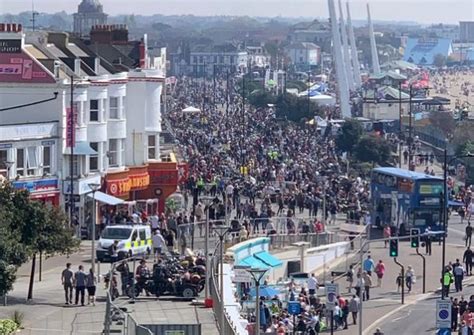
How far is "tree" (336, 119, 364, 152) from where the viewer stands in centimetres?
9162

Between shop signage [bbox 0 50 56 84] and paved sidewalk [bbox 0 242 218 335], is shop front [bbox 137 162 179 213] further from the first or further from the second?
paved sidewalk [bbox 0 242 218 335]

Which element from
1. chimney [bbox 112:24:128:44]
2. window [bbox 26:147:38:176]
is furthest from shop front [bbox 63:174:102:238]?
chimney [bbox 112:24:128:44]

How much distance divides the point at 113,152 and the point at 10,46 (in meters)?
5.46

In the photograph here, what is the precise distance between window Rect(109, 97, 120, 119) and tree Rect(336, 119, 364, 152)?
117 ft

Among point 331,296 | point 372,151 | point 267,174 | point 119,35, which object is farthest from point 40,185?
point 372,151

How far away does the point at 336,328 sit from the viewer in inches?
1526

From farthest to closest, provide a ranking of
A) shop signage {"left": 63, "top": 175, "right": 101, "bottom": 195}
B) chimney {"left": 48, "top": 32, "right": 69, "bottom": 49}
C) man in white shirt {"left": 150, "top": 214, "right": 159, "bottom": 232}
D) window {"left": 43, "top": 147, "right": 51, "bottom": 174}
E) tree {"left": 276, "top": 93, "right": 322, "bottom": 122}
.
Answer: tree {"left": 276, "top": 93, "right": 322, "bottom": 122} → chimney {"left": 48, "top": 32, "right": 69, "bottom": 49} → window {"left": 43, "top": 147, "right": 51, "bottom": 174} → shop signage {"left": 63, "top": 175, "right": 101, "bottom": 195} → man in white shirt {"left": 150, "top": 214, "right": 159, "bottom": 232}

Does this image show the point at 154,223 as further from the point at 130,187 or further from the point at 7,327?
the point at 7,327

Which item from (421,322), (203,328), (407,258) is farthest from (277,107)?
(203,328)

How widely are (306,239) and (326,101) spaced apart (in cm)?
9387

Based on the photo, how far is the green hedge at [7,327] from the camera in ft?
96.2

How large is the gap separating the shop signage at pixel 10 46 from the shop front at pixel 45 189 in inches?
163

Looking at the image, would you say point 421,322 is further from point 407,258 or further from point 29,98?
point 29,98

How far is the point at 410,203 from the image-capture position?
58406 mm
